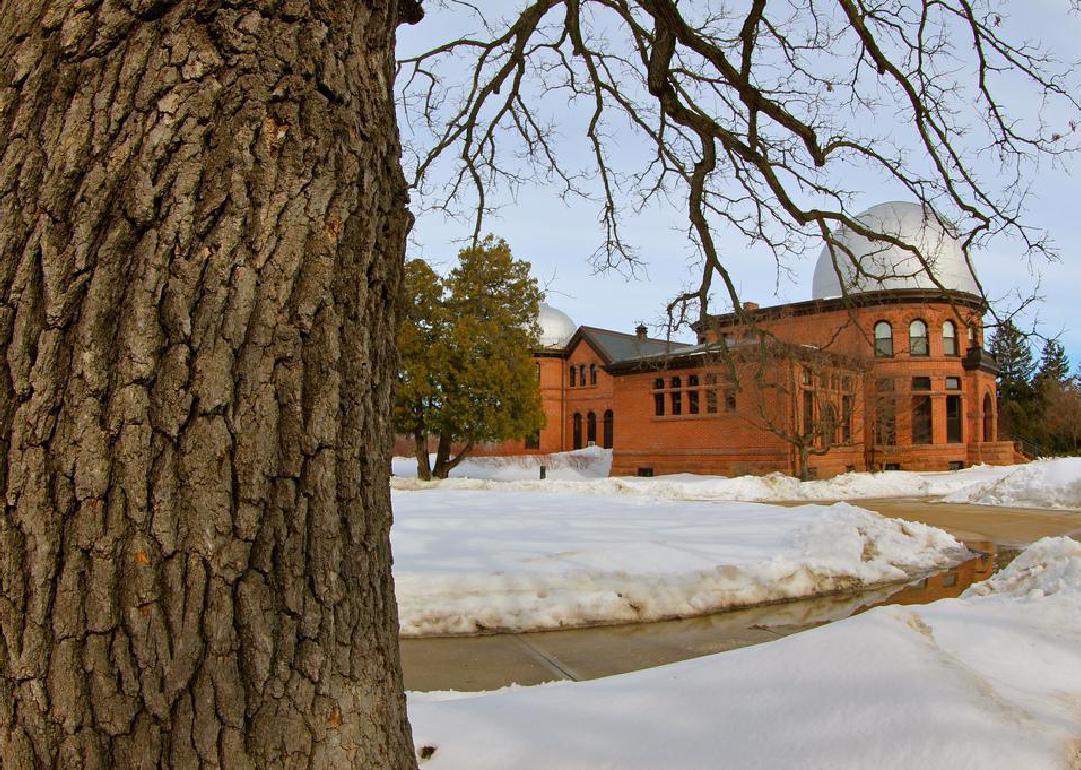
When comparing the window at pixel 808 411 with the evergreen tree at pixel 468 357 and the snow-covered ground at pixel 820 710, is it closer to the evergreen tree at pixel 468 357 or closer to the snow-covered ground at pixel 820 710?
the evergreen tree at pixel 468 357

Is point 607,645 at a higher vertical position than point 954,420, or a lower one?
lower

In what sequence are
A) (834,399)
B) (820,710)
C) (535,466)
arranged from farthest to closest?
1. (535,466)
2. (834,399)
3. (820,710)

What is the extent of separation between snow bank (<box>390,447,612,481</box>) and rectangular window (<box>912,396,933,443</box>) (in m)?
13.4

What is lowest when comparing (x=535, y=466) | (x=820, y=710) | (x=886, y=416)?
(x=535, y=466)

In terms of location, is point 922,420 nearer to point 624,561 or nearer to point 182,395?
point 624,561

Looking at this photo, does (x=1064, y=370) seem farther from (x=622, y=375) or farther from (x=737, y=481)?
(x=737, y=481)

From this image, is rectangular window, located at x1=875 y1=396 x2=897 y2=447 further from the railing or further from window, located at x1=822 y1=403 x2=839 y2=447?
the railing

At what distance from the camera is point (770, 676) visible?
2.93 m

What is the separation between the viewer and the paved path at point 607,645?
4734 mm

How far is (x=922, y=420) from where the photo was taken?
32469mm

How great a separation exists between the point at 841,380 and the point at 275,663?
85.3ft

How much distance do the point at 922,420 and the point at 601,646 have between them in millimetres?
31490

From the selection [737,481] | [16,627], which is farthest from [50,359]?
[737,481]

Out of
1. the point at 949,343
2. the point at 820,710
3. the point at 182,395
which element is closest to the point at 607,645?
the point at 820,710
